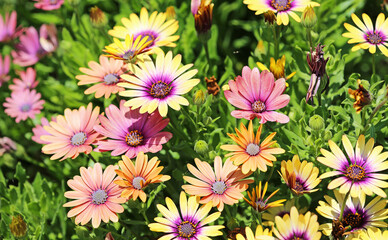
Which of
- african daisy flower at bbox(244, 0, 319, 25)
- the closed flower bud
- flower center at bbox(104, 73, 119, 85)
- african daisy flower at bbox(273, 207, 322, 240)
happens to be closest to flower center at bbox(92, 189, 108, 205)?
the closed flower bud

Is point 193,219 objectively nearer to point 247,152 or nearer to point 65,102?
point 247,152

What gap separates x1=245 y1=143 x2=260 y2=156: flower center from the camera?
1.58 m

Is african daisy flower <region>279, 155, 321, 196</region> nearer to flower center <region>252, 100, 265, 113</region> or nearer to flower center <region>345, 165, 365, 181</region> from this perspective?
flower center <region>345, 165, 365, 181</region>

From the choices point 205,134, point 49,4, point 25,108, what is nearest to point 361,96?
point 205,134

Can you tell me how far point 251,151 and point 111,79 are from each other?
683 millimetres

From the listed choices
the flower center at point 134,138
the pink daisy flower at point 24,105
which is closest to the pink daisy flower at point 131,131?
the flower center at point 134,138

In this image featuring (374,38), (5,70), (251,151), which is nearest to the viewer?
(251,151)

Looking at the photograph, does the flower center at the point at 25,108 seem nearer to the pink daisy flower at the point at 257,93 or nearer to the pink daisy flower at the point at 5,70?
the pink daisy flower at the point at 5,70

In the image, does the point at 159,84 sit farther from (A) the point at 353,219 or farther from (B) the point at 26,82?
(B) the point at 26,82

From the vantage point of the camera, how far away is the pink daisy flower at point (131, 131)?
5.66 feet

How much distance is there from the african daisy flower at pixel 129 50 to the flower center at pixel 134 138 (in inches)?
10.6

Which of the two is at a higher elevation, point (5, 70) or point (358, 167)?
point (5, 70)

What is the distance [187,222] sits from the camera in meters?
1.60

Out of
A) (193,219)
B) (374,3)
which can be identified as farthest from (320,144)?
(374,3)
